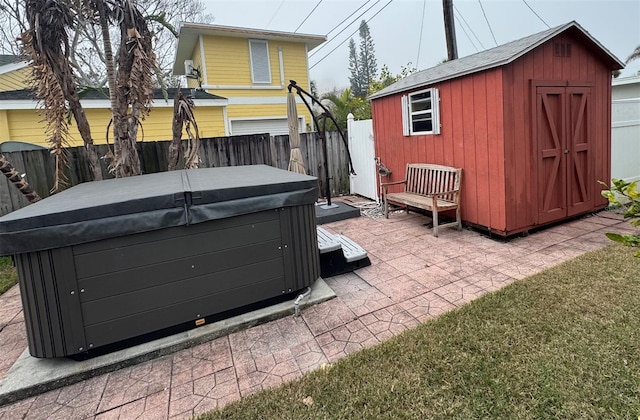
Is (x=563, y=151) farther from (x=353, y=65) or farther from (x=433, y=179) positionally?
(x=353, y=65)

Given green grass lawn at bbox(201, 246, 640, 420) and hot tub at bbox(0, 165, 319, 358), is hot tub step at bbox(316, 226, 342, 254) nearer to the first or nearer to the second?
hot tub at bbox(0, 165, 319, 358)

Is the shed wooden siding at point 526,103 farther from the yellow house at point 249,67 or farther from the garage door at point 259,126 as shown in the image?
the garage door at point 259,126

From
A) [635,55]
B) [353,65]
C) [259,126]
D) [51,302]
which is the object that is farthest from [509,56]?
[353,65]

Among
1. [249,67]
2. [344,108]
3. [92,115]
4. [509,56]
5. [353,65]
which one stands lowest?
[509,56]

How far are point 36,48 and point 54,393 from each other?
11.9 feet

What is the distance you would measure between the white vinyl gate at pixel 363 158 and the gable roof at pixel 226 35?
5906 mm

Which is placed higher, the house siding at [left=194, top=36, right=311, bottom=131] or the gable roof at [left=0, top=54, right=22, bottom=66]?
the gable roof at [left=0, top=54, right=22, bottom=66]

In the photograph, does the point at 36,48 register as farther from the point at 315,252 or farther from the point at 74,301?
the point at 315,252

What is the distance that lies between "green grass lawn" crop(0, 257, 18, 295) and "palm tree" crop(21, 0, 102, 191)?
5.17 feet

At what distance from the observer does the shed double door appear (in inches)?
171

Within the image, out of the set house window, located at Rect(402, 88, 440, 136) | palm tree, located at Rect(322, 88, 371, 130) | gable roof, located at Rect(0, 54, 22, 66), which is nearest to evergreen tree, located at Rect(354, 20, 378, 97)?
palm tree, located at Rect(322, 88, 371, 130)

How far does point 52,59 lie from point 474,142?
5.13m

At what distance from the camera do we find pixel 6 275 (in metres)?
4.14

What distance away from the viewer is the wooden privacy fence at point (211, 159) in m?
4.94
